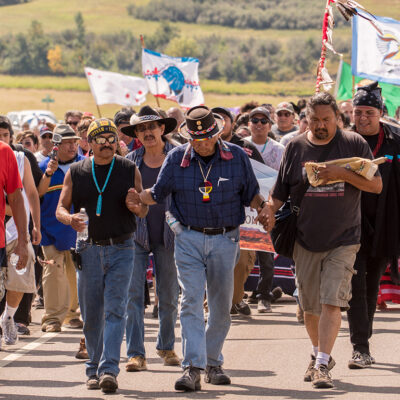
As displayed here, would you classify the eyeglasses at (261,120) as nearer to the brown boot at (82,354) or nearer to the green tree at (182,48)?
the brown boot at (82,354)

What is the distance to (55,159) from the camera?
471 inches

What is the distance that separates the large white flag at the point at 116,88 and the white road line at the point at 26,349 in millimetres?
15191

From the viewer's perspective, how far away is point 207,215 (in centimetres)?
852

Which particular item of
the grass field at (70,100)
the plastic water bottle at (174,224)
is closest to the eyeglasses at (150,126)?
the plastic water bottle at (174,224)

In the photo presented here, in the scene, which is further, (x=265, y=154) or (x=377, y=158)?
(x=265, y=154)

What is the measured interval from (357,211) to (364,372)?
133 cm

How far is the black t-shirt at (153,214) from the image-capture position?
31.2 feet

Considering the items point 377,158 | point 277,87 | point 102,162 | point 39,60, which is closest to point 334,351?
point 377,158

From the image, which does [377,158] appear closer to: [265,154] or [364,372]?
[364,372]

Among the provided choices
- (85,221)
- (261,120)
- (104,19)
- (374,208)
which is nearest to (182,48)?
(104,19)

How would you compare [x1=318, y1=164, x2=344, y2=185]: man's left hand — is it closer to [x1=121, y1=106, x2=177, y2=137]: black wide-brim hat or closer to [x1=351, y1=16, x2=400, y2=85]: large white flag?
[x1=121, y1=106, x2=177, y2=137]: black wide-brim hat

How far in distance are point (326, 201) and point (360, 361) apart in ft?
4.87

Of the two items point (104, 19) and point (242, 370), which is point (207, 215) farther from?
point (104, 19)

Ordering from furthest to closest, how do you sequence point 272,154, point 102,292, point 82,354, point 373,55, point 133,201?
point 373,55 → point 272,154 → point 82,354 → point 102,292 → point 133,201
